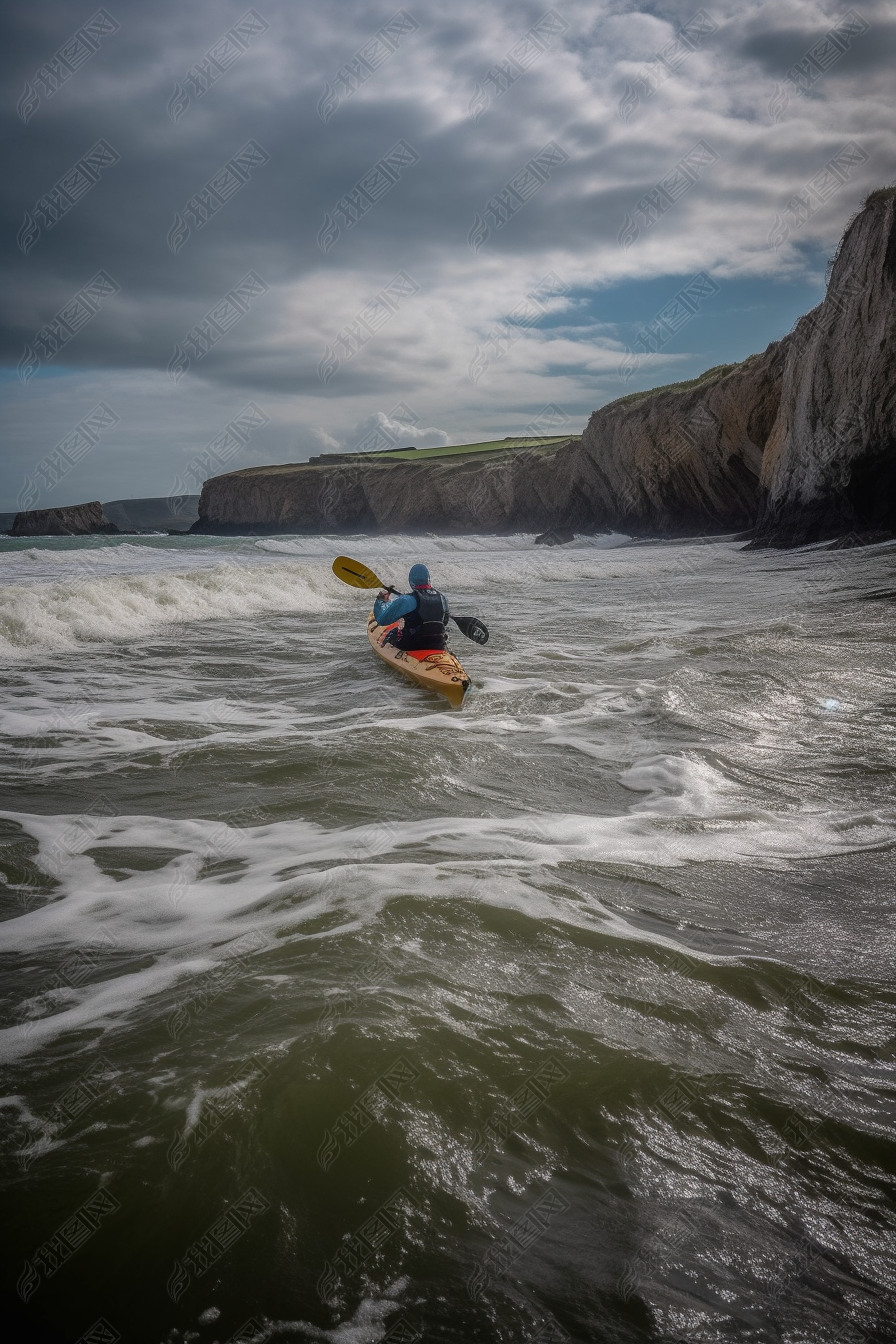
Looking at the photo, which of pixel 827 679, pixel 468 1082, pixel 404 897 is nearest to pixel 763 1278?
pixel 468 1082

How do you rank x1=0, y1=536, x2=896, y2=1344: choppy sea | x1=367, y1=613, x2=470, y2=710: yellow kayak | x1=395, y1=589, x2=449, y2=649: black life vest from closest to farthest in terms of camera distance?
x1=0, y1=536, x2=896, y2=1344: choppy sea → x1=367, y1=613, x2=470, y2=710: yellow kayak → x1=395, y1=589, x2=449, y2=649: black life vest

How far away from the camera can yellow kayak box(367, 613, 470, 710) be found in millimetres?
7398

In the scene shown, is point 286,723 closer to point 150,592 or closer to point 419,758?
point 419,758

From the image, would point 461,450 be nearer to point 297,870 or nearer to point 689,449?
point 689,449

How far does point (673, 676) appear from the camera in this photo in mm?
7910

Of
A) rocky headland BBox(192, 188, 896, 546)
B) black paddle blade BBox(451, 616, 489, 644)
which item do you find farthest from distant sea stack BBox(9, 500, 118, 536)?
black paddle blade BBox(451, 616, 489, 644)

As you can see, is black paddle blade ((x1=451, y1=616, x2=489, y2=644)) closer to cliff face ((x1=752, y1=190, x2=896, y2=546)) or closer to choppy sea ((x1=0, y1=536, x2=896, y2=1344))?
choppy sea ((x1=0, y1=536, x2=896, y2=1344))

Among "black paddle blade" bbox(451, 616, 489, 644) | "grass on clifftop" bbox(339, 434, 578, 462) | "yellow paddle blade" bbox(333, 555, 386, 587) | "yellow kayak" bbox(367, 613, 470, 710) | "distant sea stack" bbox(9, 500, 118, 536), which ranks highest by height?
"grass on clifftop" bbox(339, 434, 578, 462)

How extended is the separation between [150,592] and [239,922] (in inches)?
472

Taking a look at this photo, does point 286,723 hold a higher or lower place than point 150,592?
lower

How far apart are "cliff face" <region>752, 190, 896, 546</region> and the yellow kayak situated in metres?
16.9

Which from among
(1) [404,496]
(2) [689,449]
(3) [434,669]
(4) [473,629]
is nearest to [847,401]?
(2) [689,449]

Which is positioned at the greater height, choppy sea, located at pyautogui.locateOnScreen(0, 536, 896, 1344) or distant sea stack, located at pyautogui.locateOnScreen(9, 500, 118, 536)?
distant sea stack, located at pyautogui.locateOnScreen(9, 500, 118, 536)

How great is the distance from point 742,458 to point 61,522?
202 ft
